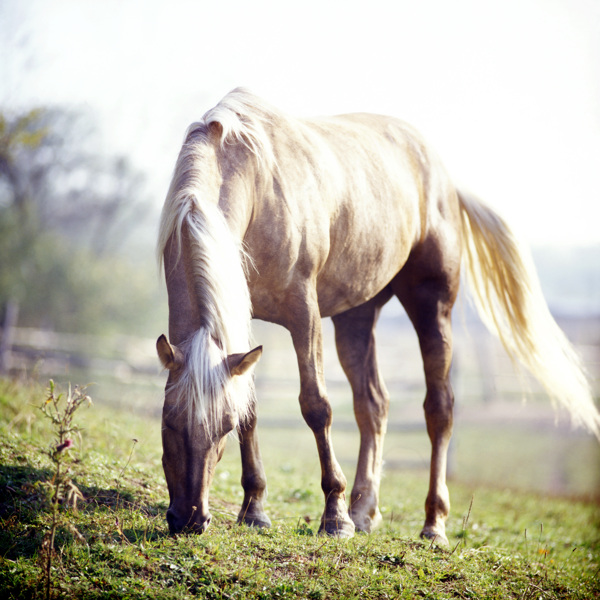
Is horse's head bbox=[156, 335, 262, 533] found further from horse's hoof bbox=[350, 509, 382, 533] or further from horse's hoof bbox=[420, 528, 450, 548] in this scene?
horse's hoof bbox=[420, 528, 450, 548]

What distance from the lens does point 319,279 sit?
362cm

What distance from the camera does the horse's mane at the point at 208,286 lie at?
2.47 metres

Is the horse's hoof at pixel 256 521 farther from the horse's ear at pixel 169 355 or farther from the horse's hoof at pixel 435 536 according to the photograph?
the horse's ear at pixel 169 355

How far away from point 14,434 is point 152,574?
2.12 m

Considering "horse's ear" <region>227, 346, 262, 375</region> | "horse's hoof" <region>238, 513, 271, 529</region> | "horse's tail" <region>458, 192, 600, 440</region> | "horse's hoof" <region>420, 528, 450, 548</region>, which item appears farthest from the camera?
"horse's tail" <region>458, 192, 600, 440</region>

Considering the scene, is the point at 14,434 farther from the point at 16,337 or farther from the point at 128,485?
the point at 16,337

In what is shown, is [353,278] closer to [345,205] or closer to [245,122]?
[345,205]

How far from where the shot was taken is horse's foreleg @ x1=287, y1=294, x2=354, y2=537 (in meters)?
3.22

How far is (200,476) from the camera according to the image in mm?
2461

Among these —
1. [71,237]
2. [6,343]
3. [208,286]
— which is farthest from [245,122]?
[71,237]

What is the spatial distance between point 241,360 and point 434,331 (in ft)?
7.14

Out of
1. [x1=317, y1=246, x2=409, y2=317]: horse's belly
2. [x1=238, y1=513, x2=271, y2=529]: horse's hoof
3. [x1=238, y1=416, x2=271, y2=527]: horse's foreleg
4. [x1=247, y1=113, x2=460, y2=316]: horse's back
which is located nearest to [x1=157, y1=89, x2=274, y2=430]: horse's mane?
[x1=247, y1=113, x2=460, y2=316]: horse's back

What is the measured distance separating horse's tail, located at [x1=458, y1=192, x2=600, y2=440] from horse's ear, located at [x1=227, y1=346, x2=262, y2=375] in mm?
2828

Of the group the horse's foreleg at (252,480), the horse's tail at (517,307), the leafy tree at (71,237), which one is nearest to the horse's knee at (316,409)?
the horse's foreleg at (252,480)
